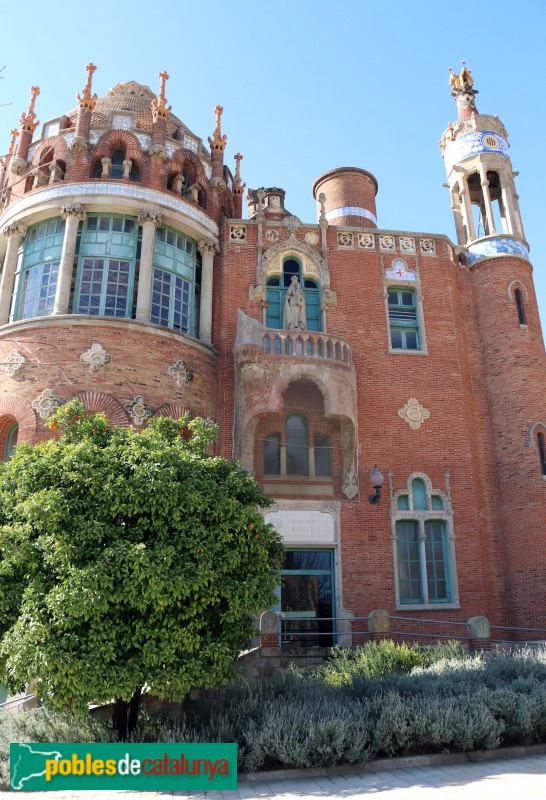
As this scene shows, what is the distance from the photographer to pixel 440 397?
62.0ft

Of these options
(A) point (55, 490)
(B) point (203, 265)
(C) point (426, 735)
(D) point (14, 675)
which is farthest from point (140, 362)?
(C) point (426, 735)

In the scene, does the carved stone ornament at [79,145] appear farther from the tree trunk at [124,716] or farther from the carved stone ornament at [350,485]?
the tree trunk at [124,716]

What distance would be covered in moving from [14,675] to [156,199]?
45.8 feet

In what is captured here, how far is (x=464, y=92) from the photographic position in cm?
2373

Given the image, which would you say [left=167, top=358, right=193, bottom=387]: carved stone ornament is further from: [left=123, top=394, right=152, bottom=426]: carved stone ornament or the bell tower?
the bell tower

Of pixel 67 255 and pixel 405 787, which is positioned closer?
pixel 405 787

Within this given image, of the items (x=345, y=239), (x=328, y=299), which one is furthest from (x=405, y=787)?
(x=345, y=239)

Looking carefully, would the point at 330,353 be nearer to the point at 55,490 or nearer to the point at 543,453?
the point at 543,453

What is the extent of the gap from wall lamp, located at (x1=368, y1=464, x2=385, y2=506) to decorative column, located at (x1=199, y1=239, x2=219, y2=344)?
5.96 metres

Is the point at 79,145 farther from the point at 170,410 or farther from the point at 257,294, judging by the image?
the point at 170,410

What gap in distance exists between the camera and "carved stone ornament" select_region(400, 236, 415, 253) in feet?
68.1

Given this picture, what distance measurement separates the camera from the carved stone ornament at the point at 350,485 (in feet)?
57.0

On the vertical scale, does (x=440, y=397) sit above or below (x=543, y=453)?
above

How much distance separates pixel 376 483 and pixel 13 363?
9864 mm
